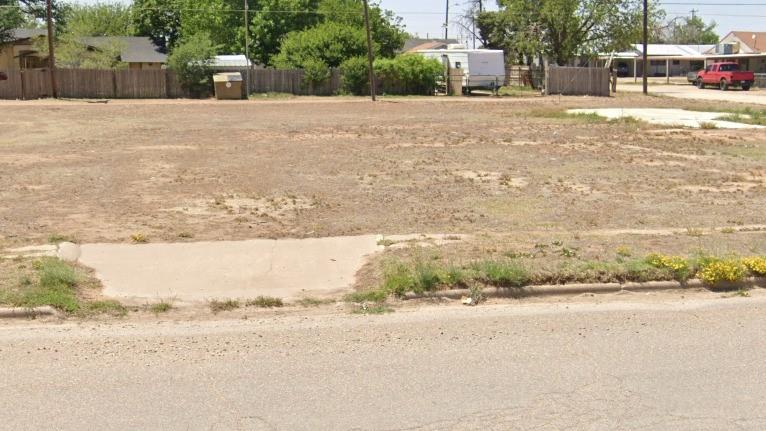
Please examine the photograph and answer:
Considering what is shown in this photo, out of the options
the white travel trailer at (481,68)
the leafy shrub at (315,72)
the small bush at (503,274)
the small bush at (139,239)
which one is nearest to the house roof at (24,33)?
the leafy shrub at (315,72)

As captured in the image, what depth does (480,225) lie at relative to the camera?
36.4 ft

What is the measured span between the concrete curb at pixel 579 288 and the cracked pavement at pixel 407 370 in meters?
0.32

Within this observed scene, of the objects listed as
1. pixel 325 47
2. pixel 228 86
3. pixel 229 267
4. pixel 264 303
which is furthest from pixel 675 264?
pixel 325 47

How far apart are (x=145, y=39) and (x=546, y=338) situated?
7059cm

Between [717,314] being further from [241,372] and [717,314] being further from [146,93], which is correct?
[146,93]

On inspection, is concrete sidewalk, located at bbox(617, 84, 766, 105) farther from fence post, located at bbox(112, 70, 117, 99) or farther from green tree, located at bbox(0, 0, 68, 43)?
green tree, located at bbox(0, 0, 68, 43)

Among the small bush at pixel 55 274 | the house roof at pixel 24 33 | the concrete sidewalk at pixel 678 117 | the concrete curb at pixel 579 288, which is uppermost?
the house roof at pixel 24 33

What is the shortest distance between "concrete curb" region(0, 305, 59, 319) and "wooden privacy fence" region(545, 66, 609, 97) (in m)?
50.4

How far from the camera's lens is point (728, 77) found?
6038 cm

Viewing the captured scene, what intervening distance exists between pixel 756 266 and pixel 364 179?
26.5 ft

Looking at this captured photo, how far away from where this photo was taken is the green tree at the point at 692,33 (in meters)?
148

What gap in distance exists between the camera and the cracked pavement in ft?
17.0

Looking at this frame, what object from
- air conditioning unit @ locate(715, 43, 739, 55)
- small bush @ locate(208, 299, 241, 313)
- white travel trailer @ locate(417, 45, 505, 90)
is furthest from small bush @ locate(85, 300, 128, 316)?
air conditioning unit @ locate(715, 43, 739, 55)

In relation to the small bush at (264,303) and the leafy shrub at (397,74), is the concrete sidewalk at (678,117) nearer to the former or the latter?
the leafy shrub at (397,74)
